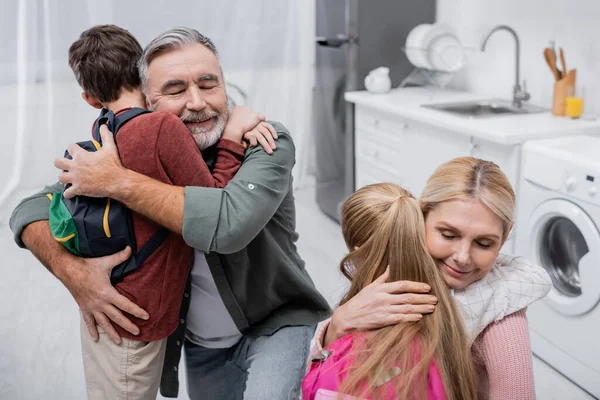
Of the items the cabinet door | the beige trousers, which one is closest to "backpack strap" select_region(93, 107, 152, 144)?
the beige trousers

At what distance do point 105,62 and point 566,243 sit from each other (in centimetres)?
184

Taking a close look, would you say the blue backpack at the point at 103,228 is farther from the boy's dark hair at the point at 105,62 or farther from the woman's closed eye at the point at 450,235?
the woman's closed eye at the point at 450,235

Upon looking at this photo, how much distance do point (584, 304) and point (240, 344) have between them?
1311 millimetres

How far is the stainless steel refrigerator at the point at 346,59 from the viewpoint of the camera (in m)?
3.88

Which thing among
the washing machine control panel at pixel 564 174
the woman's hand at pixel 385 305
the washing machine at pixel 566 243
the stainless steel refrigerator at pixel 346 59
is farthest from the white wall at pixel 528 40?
the woman's hand at pixel 385 305

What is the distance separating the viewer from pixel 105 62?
5.10 ft

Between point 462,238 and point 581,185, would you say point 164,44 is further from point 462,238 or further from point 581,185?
point 581,185

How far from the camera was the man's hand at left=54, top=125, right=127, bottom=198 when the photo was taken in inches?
54.6

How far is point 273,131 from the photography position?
159cm

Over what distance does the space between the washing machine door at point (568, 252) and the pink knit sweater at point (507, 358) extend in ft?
3.75

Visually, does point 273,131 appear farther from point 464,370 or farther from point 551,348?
point 551,348

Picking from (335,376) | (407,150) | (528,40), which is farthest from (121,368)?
(528,40)

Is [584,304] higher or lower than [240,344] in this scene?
lower

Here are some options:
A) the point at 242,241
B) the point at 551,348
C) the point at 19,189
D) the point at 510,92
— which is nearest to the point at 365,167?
the point at 510,92
